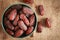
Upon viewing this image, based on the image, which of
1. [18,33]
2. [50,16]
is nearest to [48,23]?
[50,16]

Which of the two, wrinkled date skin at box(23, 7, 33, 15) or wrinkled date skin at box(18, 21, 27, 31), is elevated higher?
wrinkled date skin at box(23, 7, 33, 15)

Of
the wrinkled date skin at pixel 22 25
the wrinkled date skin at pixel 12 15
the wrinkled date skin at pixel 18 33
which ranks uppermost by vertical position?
the wrinkled date skin at pixel 12 15

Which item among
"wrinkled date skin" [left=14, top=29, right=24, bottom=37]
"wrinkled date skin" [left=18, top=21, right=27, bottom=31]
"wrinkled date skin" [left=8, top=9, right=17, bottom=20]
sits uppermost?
"wrinkled date skin" [left=8, top=9, right=17, bottom=20]

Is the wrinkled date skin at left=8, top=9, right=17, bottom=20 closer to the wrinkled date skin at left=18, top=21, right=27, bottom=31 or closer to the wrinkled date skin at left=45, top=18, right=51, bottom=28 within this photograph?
the wrinkled date skin at left=18, top=21, right=27, bottom=31

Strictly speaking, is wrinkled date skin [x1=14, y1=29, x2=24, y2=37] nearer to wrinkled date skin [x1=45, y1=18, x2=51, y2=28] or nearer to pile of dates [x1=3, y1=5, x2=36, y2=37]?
pile of dates [x1=3, y1=5, x2=36, y2=37]

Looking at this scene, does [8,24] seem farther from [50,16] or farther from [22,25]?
[50,16]

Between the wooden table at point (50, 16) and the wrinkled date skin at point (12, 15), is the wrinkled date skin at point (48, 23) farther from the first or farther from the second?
the wrinkled date skin at point (12, 15)

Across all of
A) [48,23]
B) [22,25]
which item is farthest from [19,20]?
[48,23]

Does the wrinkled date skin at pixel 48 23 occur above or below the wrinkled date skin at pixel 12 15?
below

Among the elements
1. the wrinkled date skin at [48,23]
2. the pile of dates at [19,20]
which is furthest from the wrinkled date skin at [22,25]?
the wrinkled date skin at [48,23]

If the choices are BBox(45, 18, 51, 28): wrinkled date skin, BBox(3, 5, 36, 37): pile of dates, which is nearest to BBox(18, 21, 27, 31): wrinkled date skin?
BBox(3, 5, 36, 37): pile of dates
